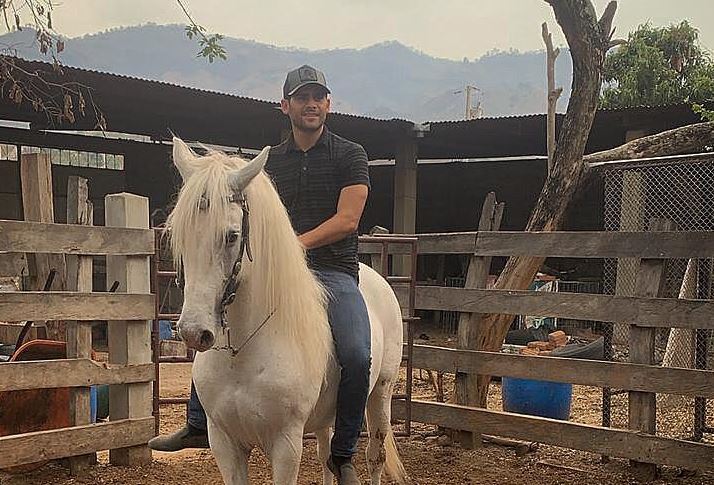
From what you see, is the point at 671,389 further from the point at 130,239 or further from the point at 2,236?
the point at 2,236

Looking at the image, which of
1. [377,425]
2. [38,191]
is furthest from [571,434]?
[38,191]

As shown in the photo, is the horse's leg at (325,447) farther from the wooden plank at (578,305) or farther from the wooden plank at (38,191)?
the wooden plank at (38,191)

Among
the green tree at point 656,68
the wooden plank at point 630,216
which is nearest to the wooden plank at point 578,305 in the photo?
the wooden plank at point 630,216

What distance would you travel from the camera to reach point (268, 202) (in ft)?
9.28

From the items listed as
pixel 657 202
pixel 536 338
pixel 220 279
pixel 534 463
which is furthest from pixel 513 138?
pixel 220 279

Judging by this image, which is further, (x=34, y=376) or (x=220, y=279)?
(x=34, y=376)

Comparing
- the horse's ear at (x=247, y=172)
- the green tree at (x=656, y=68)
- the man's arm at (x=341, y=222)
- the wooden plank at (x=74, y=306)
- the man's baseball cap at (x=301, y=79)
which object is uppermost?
the green tree at (x=656, y=68)

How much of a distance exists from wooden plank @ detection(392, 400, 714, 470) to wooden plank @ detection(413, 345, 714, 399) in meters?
0.28

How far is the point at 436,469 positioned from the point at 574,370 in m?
1.11

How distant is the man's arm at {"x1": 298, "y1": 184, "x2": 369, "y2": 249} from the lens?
3164 mm

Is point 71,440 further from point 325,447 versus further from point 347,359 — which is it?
point 347,359

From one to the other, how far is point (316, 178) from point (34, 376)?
86.4 inches

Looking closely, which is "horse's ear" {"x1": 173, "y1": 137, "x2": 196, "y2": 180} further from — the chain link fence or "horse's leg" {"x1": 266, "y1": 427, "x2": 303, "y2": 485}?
the chain link fence

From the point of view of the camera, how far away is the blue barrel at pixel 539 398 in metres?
5.65
